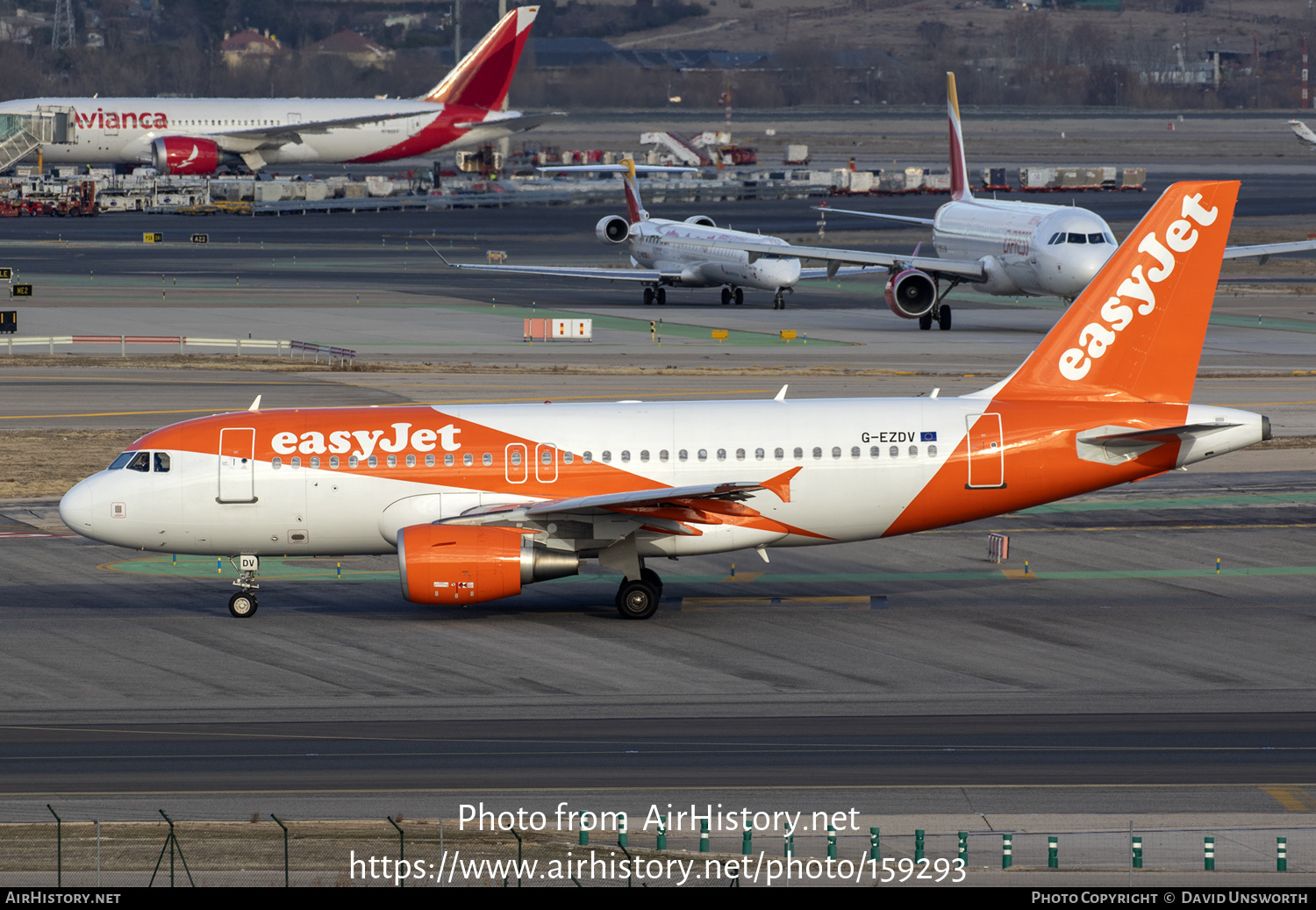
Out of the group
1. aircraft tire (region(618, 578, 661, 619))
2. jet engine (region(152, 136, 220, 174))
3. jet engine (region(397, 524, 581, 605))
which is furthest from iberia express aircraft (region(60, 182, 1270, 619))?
jet engine (region(152, 136, 220, 174))

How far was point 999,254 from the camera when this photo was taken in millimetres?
75812

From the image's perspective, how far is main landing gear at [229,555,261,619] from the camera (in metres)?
33.9

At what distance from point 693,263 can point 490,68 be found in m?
71.1

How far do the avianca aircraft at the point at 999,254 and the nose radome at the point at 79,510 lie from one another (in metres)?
47.3

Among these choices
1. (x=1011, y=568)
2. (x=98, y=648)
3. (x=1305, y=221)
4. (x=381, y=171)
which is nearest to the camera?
(x=98, y=648)

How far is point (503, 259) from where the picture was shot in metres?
109

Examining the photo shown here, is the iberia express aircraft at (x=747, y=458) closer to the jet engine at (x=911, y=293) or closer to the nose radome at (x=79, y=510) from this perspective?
the nose radome at (x=79, y=510)

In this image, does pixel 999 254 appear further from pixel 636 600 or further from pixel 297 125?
pixel 297 125

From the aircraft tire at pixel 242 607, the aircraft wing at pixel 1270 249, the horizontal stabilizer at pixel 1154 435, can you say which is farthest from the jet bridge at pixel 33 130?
the horizontal stabilizer at pixel 1154 435
